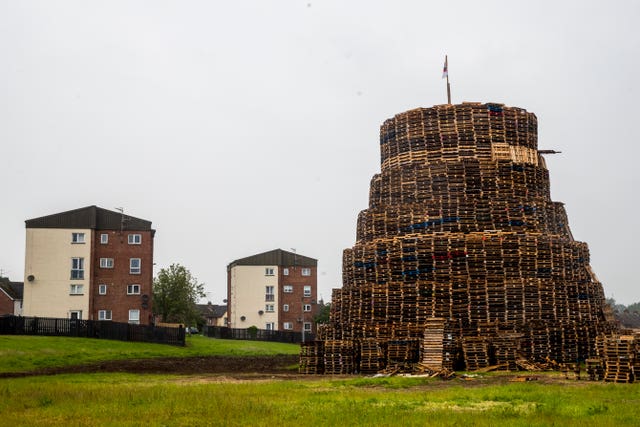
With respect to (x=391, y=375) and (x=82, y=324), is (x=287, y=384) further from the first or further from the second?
(x=82, y=324)

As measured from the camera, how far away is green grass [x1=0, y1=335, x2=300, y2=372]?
122 feet

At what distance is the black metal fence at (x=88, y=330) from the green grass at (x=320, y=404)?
82.9 feet

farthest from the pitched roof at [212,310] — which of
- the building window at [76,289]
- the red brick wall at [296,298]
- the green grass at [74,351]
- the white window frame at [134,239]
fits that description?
the green grass at [74,351]

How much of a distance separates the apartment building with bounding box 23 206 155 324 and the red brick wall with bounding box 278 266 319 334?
95.7 ft

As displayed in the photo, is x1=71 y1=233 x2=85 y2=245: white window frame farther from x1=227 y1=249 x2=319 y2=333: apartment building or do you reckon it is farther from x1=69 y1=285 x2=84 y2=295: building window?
x1=227 y1=249 x2=319 y2=333: apartment building

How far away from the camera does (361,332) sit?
3544 cm

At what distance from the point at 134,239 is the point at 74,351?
24616 mm

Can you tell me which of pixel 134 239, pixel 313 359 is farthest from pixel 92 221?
pixel 313 359

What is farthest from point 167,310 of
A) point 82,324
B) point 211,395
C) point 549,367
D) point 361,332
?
point 211,395

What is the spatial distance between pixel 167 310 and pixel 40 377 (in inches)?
2206

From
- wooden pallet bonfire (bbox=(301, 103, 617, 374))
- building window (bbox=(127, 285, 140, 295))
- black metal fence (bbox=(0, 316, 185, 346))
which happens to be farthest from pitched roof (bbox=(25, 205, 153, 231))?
wooden pallet bonfire (bbox=(301, 103, 617, 374))

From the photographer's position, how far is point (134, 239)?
6650 cm

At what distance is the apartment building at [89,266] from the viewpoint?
6438 cm

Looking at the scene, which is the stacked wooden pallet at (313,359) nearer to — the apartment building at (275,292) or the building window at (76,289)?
the building window at (76,289)
